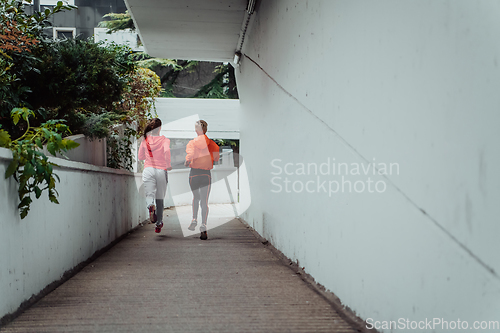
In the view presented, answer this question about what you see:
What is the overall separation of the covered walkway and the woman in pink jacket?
1.40 metres

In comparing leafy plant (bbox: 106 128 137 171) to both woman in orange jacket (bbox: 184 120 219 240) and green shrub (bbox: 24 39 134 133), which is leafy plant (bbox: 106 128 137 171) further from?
woman in orange jacket (bbox: 184 120 219 240)

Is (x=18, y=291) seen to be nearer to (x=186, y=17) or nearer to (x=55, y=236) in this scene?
(x=55, y=236)

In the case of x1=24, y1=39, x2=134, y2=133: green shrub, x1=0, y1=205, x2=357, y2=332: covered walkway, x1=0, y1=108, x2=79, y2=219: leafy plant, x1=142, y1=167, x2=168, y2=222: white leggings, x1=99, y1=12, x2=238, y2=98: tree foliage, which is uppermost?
x1=99, y1=12, x2=238, y2=98: tree foliage

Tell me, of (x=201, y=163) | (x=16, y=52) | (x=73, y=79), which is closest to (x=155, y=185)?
(x=201, y=163)

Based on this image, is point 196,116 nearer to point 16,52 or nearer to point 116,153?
point 116,153

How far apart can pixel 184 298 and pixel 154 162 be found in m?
3.57

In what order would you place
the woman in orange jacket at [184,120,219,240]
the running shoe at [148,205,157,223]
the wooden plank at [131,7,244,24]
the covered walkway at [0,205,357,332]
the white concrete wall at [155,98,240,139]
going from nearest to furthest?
the covered walkway at [0,205,357,332] → the woman in orange jacket at [184,120,219,240] → the running shoe at [148,205,157,223] → the wooden plank at [131,7,244,24] → the white concrete wall at [155,98,240,139]

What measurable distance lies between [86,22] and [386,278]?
2492cm

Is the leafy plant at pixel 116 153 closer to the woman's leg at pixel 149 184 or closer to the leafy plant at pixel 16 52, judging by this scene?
the woman's leg at pixel 149 184

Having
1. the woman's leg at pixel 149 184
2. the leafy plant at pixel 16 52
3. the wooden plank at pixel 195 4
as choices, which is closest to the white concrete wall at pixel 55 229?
the woman's leg at pixel 149 184

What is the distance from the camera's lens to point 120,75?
633 centimetres

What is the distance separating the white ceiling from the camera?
22.1 feet

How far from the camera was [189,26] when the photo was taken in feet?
25.6

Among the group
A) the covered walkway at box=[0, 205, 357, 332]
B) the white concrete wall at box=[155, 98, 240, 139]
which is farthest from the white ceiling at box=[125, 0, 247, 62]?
the covered walkway at box=[0, 205, 357, 332]
